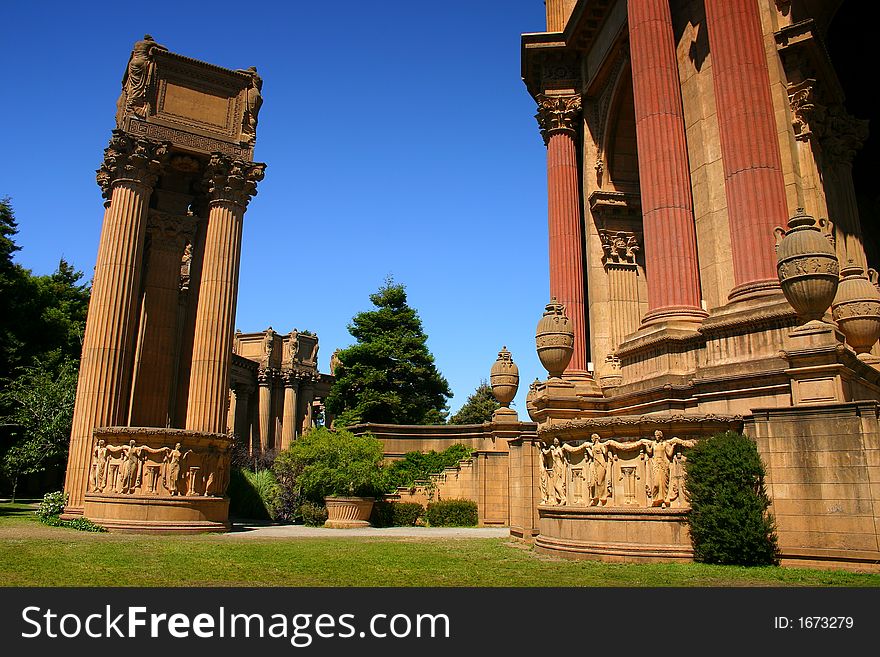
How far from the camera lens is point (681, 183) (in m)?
16.0

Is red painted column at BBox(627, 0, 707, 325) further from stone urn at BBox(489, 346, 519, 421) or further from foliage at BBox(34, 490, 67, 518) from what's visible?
foliage at BBox(34, 490, 67, 518)

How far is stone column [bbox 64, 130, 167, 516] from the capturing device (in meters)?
22.2

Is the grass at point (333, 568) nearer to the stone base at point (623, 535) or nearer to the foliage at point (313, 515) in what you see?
the stone base at point (623, 535)

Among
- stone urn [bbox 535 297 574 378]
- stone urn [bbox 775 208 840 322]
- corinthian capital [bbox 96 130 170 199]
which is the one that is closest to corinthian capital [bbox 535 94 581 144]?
stone urn [bbox 535 297 574 378]

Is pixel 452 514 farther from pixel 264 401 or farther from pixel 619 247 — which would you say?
pixel 264 401

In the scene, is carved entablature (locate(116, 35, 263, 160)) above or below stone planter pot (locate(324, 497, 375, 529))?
above

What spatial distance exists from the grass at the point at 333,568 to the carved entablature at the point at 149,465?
162 inches

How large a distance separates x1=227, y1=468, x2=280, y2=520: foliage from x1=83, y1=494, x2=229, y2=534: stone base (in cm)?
800

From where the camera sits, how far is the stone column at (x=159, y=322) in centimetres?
2677

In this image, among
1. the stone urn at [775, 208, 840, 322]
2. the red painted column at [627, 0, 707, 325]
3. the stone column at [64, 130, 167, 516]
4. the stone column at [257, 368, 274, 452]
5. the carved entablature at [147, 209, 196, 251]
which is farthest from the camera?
the stone column at [257, 368, 274, 452]

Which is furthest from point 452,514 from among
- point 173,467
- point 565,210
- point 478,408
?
point 478,408

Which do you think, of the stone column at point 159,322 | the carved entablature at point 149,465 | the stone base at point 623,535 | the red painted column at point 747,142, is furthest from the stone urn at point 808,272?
the stone column at point 159,322

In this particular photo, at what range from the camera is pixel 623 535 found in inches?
420
